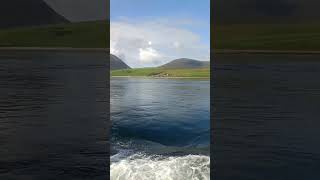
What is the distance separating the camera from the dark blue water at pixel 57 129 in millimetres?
5188

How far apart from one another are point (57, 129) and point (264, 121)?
372 cm

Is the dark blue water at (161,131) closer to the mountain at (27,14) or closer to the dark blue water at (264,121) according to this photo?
the dark blue water at (264,121)

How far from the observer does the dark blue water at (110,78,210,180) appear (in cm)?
569

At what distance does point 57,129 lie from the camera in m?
6.85

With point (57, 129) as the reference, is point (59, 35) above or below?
above

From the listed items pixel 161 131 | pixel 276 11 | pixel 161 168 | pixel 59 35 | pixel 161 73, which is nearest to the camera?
pixel 161 168

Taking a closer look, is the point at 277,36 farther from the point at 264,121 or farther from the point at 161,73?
the point at 161,73

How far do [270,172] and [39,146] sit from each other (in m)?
3.41

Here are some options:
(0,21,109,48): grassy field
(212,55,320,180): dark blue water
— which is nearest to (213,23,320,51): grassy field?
(212,55,320,180): dark blue water

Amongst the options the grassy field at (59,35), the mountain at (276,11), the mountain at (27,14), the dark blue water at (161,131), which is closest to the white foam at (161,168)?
the dark blue water at (161,131)

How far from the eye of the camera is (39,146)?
19.7 ft

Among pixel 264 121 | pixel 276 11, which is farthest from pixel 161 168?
pixel 276 11

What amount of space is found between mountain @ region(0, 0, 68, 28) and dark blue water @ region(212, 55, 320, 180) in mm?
4587

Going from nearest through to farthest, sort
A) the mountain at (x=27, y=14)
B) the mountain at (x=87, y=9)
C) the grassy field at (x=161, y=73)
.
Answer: the mountain at (x=87, y=9), the mountain at (x=27, y=14), the grassy field at (x=161, y=73)
